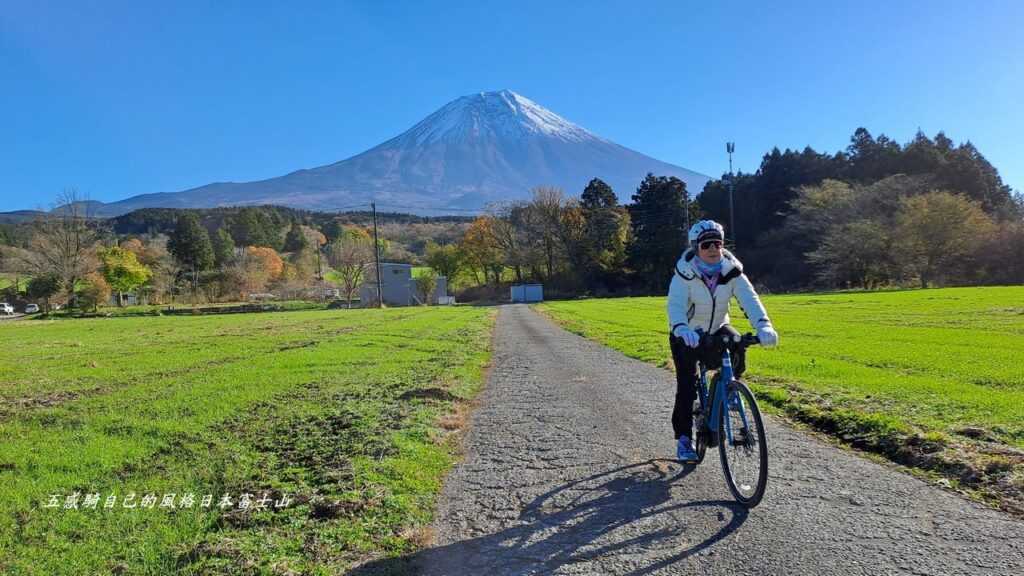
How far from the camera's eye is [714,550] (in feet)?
9.83

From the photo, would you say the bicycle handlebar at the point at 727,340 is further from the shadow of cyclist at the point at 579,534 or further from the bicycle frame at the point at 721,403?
the shadow of cyclist at the point at 579,534

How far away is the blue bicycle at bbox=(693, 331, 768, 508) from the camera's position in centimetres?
358

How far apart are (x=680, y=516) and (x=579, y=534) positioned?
0.71 meters

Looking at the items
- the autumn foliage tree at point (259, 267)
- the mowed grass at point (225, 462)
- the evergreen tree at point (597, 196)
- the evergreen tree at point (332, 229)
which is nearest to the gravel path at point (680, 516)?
the mowed grass at point (225, 462)

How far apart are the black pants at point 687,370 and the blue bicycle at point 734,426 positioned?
0.15 ft

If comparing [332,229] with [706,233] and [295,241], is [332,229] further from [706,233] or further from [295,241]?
[706,233]

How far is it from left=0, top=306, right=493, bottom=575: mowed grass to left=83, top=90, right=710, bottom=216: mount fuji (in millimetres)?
137551

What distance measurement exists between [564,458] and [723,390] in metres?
1.60

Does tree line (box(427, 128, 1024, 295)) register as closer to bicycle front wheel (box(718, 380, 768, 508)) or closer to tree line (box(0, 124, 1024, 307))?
tree line (box(0, 124, 1024, 307))

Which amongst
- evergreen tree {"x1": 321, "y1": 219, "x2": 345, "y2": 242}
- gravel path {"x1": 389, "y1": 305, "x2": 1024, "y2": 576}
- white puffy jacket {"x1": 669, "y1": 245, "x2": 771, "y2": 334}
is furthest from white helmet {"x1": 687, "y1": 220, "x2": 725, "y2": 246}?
evergreen tree {"x1": 321, "y1": 219, "x2": 345, "y2": 242}

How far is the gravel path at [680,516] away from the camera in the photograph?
9.43ft

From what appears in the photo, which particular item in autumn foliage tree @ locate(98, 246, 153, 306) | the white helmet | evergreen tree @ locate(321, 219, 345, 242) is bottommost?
the white helmet

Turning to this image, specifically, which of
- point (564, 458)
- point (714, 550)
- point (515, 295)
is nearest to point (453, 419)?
point (564, 458)

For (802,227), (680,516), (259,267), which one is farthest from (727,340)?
(259,267)
